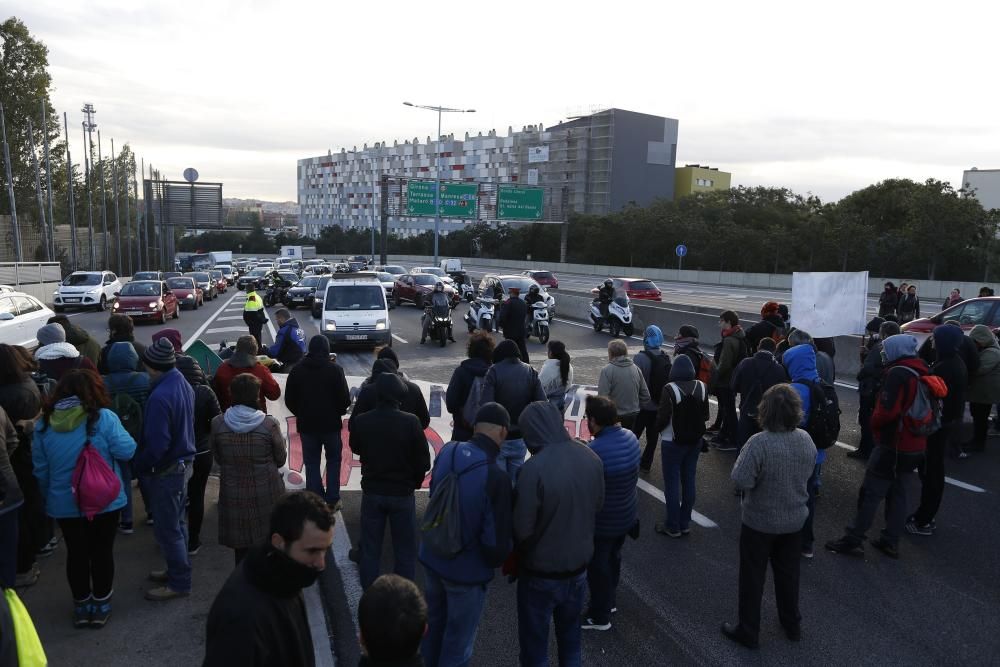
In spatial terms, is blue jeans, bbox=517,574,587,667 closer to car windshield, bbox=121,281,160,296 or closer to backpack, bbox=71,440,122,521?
backpack, bbox=71,440,122,521

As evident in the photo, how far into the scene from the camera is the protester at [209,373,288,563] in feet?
16.3

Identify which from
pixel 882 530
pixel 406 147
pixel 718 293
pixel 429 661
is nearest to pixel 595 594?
pixel 429 661

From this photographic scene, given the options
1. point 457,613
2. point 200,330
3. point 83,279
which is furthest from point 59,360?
point 83,279

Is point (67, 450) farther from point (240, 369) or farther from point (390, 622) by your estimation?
point (390, 622)

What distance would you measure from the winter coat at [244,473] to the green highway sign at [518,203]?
160 feet

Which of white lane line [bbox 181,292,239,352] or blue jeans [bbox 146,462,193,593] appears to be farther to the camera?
white lane line [bbox 181,292,239,352]

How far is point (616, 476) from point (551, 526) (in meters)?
0.83

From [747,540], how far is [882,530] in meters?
2.44

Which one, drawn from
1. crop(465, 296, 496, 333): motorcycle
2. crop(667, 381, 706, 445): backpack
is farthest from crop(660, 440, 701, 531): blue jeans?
crop(465, 296, 496, 333): motorcycle

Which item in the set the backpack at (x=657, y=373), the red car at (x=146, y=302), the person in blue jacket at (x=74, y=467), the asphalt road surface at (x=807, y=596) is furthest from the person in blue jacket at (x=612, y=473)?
the red car at (x=146, y=302)

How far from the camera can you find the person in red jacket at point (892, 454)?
6.29 metres

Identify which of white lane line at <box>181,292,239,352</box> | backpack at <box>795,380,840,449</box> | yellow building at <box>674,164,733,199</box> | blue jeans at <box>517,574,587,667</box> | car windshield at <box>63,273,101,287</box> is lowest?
white lane line at <box>181,292,239,352</box>

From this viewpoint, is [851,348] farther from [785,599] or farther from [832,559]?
[785,599]

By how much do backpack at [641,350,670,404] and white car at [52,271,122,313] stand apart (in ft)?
89.7
